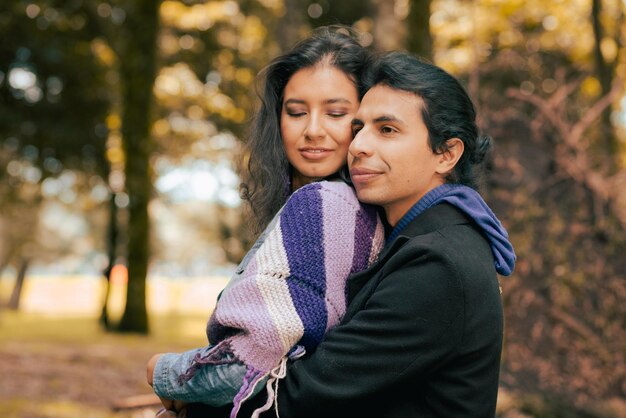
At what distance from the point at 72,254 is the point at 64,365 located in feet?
103

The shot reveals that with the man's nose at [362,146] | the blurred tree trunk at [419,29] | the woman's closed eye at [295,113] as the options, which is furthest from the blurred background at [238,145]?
the man's nose at [362,146]

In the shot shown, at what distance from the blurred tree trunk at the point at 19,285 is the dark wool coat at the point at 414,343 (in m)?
36.4

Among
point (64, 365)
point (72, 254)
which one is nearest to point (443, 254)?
point (64, 365)

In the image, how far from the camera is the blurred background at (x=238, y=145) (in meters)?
6.48

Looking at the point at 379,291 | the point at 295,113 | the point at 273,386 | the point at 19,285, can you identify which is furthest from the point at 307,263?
the point at 19,285

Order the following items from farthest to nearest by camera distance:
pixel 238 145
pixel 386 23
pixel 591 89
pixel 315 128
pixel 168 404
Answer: pixel 238 145, pixel 591 89, pixel 386 23, pixel 315 128, pixel 168 404

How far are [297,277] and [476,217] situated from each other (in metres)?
0.54

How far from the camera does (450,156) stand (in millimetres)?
2389

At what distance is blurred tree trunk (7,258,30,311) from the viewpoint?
3625 centimetres

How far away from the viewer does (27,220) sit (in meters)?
A: 33.0

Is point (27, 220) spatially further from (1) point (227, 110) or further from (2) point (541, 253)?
(2) point (541, 253)

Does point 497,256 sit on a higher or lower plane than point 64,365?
higher

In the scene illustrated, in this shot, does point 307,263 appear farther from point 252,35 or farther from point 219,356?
point 252,35

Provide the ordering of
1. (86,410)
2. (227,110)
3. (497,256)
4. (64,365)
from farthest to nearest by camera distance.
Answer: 1. (227,110)
2. (64,365)
3. (86,410)
4. (497,256)
